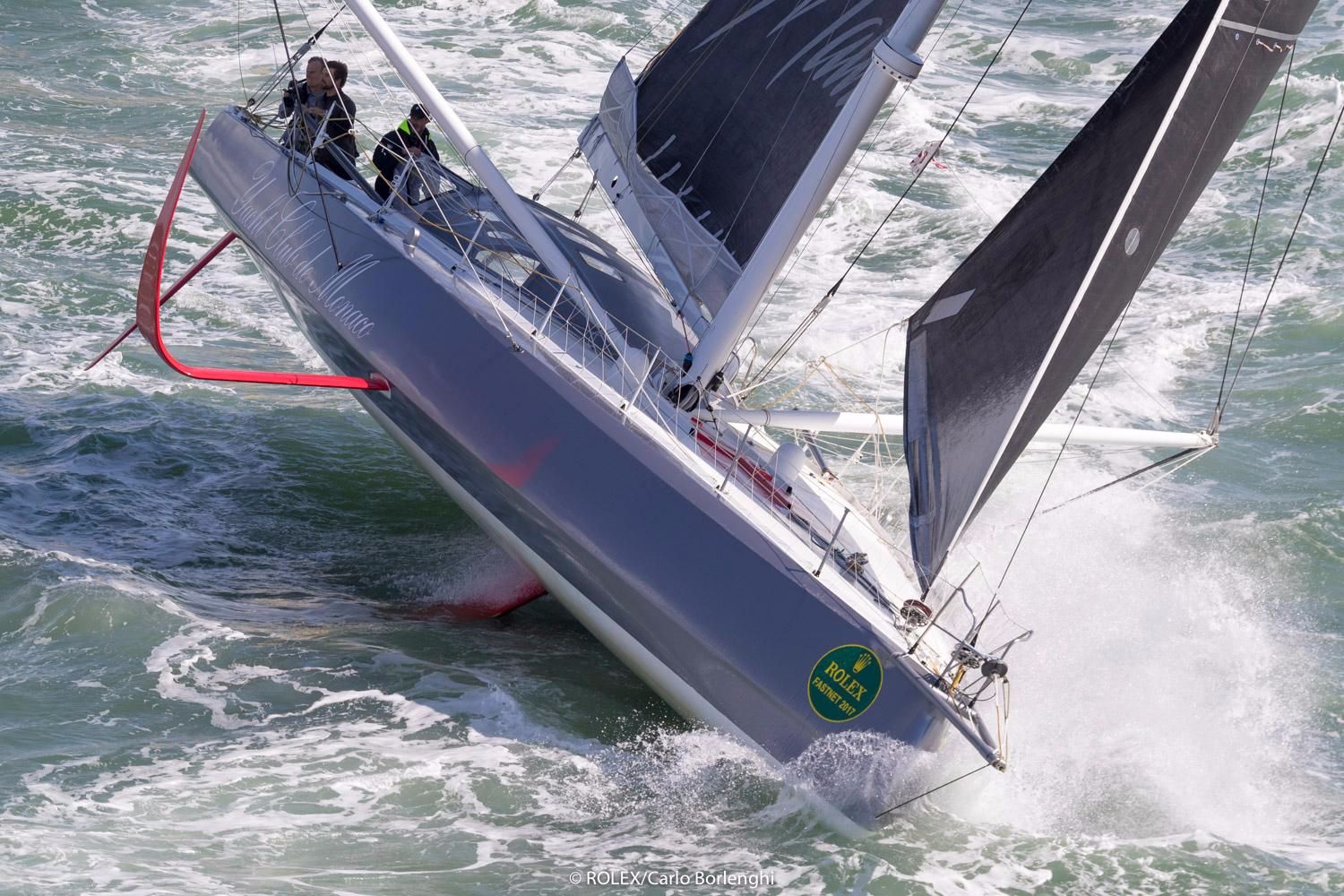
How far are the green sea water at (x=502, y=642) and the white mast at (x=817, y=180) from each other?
163 cm

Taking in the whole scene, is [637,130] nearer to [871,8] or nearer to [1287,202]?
[871,8]

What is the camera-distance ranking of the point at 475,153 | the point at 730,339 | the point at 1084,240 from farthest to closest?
the point at 475,153 < the point at 730,339 < the point at 1084,240

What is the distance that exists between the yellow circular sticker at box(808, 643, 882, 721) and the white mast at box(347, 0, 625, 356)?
96.2 inches

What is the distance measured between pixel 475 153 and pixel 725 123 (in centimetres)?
138

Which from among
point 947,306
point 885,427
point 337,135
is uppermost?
point 947,306

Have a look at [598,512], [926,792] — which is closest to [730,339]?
[598,512]

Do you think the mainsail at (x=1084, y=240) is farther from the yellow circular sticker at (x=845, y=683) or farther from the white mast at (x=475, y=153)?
the white mast at (x=475, y=153)

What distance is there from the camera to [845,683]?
546 centimetres

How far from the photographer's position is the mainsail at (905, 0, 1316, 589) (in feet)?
17.3

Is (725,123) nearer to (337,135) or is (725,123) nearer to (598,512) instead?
(337,135)

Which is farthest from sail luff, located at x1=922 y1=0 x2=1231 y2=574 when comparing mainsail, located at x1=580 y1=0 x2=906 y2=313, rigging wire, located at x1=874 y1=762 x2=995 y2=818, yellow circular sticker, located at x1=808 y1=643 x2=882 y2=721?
mainsail, located at x1=580 y1=0 x2=906 y2=313

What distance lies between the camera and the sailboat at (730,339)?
539cm

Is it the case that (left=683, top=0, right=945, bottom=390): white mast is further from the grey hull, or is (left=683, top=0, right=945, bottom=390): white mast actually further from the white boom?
the grey hull

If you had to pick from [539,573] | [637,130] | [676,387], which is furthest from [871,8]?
[539,573]
